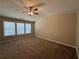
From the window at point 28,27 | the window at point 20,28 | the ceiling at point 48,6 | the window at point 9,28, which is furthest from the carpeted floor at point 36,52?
the window at point 28,27

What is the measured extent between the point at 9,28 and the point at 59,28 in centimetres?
420

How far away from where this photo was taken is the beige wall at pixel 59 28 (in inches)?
210

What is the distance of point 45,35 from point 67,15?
290 centimetres

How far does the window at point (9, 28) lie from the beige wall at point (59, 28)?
9.38 feet

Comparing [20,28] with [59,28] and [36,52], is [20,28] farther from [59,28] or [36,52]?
[36,52]

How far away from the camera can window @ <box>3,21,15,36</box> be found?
6000 millimetres

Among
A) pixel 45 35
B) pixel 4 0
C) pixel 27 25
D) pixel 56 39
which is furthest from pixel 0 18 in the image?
pixel 56 39

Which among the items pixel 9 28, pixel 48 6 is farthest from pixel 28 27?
pixel 48 6

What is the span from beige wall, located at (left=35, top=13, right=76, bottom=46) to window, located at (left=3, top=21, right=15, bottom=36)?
2.86 m

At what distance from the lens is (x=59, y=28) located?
612 cm

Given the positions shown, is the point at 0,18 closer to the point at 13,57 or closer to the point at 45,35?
the point at 13,57

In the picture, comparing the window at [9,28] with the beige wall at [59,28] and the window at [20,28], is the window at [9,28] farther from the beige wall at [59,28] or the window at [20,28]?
the beige wall at [59,28]

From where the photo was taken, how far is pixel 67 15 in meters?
5.56

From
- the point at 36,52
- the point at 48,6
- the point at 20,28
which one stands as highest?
the point at 48,6
